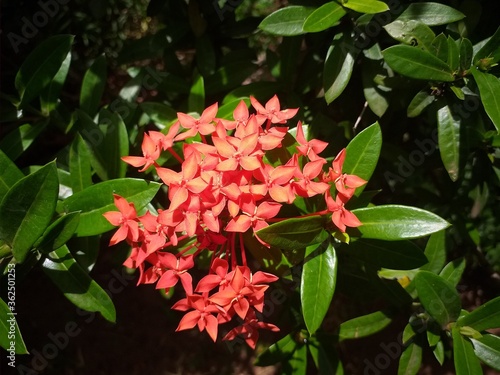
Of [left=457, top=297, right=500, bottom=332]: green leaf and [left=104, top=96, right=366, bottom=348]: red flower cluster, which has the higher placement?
[left=104, top=96, right=366, bottom=348]: red flower cluster

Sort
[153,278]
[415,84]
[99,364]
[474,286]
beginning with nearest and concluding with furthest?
1. [153,278]
2. [415,84]
3. [474,286]
4. [99,364]

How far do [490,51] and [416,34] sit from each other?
0.81 feet

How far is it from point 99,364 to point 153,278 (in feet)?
7.09

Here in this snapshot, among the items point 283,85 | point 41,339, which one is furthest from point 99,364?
point 283,85

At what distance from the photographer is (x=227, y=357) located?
10.7 ft

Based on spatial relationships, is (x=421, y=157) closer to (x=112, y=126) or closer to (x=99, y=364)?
(x=112, y=126)

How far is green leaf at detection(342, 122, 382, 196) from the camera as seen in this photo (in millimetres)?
1526

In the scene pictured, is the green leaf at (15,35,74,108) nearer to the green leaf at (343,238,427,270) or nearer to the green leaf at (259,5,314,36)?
the green leaf at (259,5,314,36)

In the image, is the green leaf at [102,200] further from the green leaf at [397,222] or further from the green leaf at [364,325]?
the green leaf at [364,325]

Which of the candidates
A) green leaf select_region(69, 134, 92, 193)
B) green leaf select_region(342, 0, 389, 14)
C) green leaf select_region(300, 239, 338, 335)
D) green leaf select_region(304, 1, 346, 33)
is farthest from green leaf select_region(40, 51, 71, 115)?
green leaf select_region(300, 239, 338, 335)

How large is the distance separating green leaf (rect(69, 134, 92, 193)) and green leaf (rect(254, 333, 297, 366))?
1.00 m

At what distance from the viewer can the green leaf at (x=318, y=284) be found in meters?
1.44

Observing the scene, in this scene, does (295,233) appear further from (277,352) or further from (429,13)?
(429,13)

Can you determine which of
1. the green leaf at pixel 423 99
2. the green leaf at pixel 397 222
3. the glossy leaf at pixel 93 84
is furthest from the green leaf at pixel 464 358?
the glossy leaf at pixel 93 84
